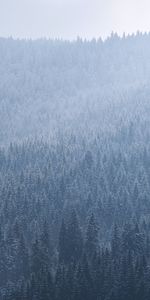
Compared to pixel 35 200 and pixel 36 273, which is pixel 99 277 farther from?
pixel 35 200

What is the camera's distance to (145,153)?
198m

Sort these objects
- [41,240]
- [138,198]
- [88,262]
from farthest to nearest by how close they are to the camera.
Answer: [138,198] < [41,240] < [88,262]

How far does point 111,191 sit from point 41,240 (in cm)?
4584

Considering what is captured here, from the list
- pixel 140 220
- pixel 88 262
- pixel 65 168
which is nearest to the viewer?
pixel 88 262

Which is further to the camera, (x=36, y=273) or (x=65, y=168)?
(x=65, y=168)

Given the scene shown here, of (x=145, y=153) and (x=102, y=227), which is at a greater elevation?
(x=145, y=153)

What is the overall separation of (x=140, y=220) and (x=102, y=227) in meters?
11.1

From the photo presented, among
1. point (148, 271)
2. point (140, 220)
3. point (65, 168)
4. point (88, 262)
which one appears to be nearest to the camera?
point (148, 271)

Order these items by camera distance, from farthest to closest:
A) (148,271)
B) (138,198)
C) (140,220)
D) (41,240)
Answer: (138,198) → (140,220) → (41,240) → (148,271)

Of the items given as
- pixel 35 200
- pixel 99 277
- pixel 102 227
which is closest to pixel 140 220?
pixel 102 227

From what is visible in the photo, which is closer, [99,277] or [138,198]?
[99,277]

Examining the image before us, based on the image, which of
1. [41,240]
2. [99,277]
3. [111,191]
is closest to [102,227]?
[111,191]

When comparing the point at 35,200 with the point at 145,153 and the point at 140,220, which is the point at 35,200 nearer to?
the point at 140,220

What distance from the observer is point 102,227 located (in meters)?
160
